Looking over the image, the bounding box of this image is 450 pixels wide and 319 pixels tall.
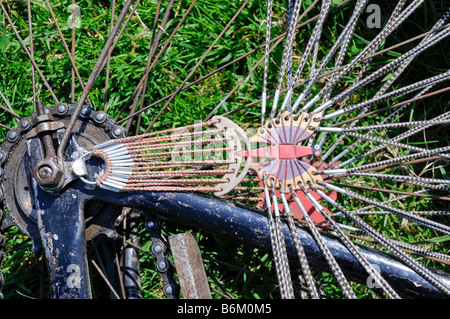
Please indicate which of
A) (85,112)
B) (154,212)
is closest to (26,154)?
(85,112)

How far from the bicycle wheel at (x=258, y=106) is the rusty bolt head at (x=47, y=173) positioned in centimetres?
2

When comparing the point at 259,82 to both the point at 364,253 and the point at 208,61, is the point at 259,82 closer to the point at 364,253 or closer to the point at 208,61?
the point at 208,61

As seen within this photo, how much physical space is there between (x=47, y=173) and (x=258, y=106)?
0.70 m

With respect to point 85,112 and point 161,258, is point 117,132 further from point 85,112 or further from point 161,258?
point 161,258

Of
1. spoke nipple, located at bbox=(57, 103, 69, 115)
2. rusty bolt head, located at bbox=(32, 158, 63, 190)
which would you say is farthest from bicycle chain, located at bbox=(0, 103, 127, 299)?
rusty bolt head, located at bbox=(32, 158, 63, 190)

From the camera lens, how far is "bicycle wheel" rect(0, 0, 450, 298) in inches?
48.7

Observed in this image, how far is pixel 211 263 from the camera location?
1.55 meters

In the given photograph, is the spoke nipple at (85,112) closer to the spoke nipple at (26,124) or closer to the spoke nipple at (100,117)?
the spoke nipple at (100,117)

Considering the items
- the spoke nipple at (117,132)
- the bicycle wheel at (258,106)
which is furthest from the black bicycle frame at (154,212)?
the spoke nipple at (117,132)

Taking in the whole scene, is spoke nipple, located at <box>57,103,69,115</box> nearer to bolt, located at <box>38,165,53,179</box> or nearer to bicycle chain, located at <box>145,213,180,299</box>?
bolt, located at <box>38,165,53,179</box>

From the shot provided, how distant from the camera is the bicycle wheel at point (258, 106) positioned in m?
1.24

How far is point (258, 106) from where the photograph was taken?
161 cm

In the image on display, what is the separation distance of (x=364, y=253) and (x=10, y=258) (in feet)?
3.48
